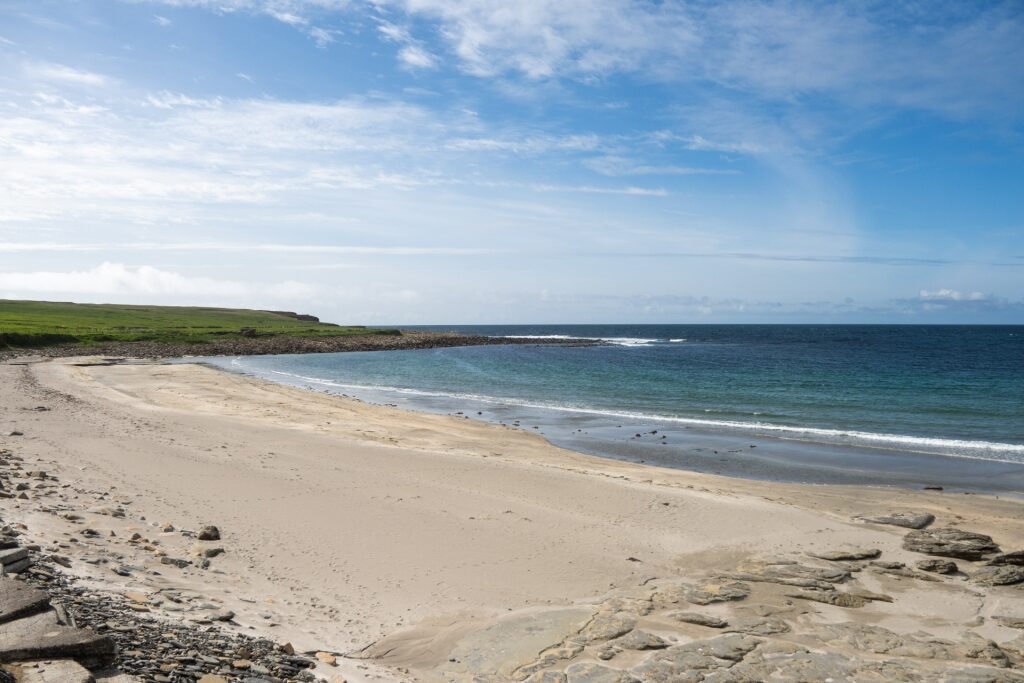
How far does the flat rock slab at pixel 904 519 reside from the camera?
1503cm

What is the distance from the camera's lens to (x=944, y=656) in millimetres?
8766

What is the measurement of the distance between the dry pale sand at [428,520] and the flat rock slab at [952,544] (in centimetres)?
39

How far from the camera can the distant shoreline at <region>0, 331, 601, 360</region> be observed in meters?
65.2

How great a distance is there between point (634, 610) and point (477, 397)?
34327 mm

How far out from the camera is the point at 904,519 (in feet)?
50.2

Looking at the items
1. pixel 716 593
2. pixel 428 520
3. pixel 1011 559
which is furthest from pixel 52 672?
pixel 1011 559

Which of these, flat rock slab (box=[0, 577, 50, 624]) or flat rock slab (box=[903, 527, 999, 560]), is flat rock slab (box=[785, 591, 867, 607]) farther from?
flat rock slab (box=[0, 577, 50, 624])

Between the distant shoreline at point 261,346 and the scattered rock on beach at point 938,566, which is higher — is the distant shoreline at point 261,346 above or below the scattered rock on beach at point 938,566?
above

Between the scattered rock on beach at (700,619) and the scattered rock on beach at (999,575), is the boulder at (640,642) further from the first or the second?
the scattered rock on beach at (999,575)

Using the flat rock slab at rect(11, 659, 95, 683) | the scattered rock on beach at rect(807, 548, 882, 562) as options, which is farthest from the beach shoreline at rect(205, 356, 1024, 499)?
the flat rock slab at rect(11, 659, 95, 683)

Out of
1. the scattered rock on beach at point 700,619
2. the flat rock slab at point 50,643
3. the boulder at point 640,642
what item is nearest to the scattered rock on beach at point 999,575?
the scattered rock on beach at point 700,619

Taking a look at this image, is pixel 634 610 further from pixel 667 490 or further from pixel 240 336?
pixel 240 336

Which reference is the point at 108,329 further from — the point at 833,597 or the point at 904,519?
the point at 833,597

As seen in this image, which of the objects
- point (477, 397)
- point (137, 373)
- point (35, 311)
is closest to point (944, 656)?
point (477, 397)
